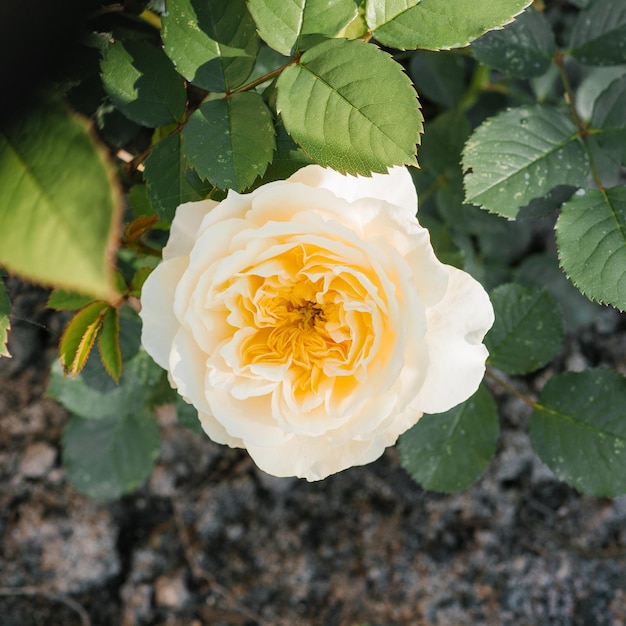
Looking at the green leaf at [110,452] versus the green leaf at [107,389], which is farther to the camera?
the green leaf at [110,452]

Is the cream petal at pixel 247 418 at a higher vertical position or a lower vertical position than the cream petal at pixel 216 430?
higher

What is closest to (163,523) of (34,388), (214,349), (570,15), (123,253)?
(34,388)

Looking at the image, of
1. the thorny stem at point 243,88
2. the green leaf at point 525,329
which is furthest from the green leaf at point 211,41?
the green leaf at point 525,329

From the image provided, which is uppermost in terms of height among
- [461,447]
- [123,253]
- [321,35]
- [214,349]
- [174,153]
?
[321,35]

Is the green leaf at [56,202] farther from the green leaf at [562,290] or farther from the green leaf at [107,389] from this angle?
the green leaf at [562,290]

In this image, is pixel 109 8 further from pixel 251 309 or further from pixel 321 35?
pixel 251 309

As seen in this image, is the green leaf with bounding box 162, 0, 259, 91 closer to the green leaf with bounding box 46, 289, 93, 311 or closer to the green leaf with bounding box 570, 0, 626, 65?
the green leaf with bounding box 46, 289, 93, 311

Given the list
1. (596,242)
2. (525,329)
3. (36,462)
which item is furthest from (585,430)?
(36,462)
